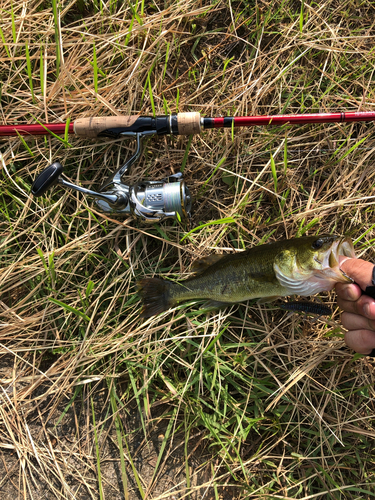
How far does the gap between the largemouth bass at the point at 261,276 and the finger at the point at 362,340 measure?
0.37 meters

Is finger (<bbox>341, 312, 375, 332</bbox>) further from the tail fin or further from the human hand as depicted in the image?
the tail fin

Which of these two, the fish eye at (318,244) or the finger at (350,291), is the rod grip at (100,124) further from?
the finger at (350,291)

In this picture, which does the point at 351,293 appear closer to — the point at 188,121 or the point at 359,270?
the point at 359,270

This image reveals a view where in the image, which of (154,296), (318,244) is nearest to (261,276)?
(318,244)

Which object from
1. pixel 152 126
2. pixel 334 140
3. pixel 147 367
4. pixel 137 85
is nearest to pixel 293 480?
pixel 147 367

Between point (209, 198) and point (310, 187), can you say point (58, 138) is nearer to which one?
point (209, 198)

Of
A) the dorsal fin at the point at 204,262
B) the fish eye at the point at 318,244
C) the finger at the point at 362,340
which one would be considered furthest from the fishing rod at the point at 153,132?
the finger at the point at 362,340

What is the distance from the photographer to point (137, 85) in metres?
2.68

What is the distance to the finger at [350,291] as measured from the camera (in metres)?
2.00

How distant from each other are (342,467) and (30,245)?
304 cm

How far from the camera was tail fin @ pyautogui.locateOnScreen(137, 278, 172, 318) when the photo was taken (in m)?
2.55

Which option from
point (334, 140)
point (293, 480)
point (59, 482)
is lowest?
point (59, 482)

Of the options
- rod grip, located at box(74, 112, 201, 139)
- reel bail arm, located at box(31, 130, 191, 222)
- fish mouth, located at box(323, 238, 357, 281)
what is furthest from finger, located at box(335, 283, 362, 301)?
rod grip, located at box(74, 112, 201, 139)

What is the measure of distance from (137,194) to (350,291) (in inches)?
61.5
